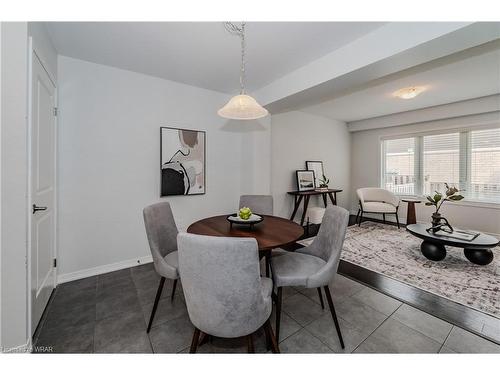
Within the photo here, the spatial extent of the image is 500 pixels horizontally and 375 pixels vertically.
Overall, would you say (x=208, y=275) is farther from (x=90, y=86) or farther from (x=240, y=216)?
(x=90, y=86)

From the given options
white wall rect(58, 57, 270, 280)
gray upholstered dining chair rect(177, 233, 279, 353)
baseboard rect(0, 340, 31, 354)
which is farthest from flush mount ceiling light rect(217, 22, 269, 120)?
baseboard rect(0, 340, 31, 354)

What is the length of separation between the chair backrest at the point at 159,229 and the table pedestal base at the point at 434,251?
318cm

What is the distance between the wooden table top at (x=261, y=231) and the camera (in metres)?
1.49

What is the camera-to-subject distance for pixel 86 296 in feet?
6.80

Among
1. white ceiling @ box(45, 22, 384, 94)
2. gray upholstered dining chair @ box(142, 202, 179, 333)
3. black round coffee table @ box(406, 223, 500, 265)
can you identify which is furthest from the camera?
black round coffee table @ box(406, 223, 500, 265)

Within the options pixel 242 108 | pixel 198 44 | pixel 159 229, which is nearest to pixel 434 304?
pixel 242 108

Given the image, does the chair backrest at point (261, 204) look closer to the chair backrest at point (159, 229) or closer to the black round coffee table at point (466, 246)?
the chair backrest at point (159, 229)

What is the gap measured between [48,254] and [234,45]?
8.94 ft

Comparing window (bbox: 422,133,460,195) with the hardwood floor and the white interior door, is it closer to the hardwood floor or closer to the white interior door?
the hardwood floor

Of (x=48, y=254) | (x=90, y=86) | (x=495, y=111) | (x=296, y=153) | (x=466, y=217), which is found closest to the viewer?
(x=48, y=254)

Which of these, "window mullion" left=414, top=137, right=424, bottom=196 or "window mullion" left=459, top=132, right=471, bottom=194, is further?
"window mullion" left=414, top=137, right=424, bottom=196

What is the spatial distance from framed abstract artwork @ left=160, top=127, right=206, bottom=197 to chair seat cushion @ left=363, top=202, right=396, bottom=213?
350cm

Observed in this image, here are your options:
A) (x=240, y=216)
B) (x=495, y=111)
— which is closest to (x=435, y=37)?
(x=240, y=216)

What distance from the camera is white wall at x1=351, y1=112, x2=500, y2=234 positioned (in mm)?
3867
